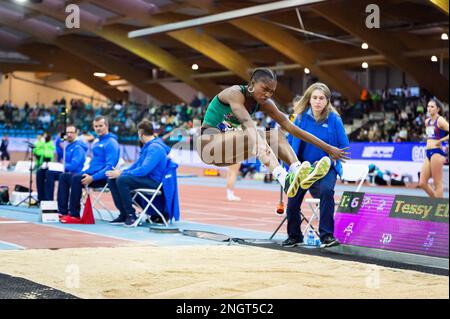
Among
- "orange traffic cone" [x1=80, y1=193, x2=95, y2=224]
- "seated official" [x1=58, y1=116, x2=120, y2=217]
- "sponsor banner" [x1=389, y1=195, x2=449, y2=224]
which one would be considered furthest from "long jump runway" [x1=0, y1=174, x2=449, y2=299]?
"seated official" [x1=58, y1=116, x2=120, y2=217]

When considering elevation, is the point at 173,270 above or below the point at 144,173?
below

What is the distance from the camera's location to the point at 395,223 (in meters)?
6.92

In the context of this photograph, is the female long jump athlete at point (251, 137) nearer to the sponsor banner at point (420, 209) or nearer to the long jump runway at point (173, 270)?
the sponsor banner at point (420, 209)

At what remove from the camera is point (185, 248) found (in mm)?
7637

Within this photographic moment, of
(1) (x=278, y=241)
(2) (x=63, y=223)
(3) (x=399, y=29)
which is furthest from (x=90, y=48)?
(1) (x=278, y=241)

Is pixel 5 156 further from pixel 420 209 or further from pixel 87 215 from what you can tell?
pixel 420 209

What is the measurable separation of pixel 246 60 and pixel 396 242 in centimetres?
3058

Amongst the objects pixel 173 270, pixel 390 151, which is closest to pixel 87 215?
pixel 173 270

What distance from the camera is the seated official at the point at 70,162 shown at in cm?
1123

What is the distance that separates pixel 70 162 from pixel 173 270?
573 centimetres

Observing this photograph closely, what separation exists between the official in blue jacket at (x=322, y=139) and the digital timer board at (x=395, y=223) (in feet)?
0.52

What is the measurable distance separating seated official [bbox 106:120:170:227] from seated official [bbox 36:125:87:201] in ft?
3.26

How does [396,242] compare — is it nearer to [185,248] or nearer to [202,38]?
[185,248]

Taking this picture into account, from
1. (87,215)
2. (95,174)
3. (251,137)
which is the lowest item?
(87,215)
